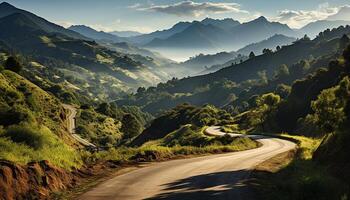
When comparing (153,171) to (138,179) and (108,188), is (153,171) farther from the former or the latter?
(108,188)

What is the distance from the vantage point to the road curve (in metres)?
18.2

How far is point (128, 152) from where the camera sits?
31.5 m

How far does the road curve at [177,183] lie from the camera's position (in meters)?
18.2

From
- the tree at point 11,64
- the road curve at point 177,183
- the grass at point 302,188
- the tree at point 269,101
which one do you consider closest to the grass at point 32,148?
Answer: the road curve at point 177,183

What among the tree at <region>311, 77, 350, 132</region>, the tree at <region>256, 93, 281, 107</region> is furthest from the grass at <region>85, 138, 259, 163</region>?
the tree at <region>256, 93, 281, 107</region>

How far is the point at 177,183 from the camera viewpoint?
21594 mm

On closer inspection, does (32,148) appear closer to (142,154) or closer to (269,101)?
(142,154)

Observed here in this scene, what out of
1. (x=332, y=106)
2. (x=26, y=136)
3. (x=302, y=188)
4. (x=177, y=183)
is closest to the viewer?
→ (x=302, y=188)

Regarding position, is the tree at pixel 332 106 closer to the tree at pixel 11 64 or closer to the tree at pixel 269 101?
the tree at pixel 269 101

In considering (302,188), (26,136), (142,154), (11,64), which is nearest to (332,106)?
(142,154)

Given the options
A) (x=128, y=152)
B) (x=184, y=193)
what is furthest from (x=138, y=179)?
(x=128, y=152)

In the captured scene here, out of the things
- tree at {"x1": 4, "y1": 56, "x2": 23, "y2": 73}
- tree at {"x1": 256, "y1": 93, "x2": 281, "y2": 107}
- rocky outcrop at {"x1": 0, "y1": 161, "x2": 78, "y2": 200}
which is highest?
tree at {"x1": 4, "y1": 56, "x2": 23, "y2": 73}

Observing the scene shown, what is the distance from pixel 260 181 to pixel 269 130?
113m

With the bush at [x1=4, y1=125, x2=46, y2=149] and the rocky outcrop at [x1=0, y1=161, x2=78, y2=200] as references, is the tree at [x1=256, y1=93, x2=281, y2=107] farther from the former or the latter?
the rocky outcrop at [x1=0, y1=161, x2=78, y2=200]
